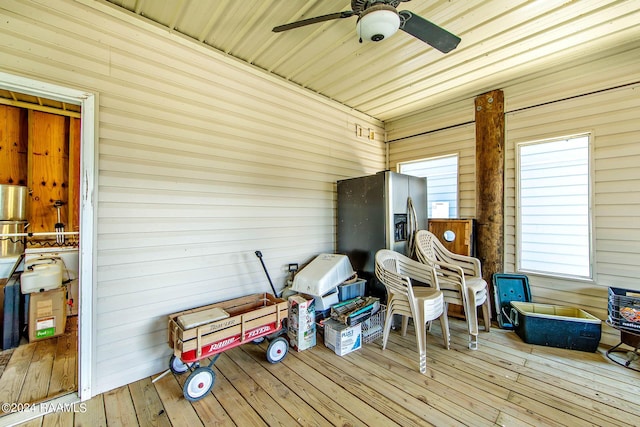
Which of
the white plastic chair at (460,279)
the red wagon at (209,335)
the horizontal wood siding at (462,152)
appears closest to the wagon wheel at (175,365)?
the red wagon at (209,335)

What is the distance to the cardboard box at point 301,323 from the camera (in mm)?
2654

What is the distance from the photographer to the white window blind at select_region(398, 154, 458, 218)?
392cm

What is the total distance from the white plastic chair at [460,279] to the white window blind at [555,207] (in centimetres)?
76

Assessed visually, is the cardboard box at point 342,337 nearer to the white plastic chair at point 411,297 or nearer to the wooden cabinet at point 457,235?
the white plastic chair at point 411,297

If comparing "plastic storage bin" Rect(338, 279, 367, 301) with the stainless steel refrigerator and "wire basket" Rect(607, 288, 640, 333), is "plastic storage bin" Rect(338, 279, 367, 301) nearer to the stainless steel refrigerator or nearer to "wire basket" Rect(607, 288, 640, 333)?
the stainless steel refrigerator

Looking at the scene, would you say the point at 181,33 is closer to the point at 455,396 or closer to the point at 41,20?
the point at 41,20

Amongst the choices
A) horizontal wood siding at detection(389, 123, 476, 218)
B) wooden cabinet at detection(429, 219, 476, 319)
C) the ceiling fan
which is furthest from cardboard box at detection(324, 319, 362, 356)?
the ceiling fan

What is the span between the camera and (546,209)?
3145 mm

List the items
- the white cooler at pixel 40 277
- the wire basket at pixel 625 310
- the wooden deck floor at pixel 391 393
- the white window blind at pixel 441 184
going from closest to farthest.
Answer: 1. the wooden deck floor at pixel 391 393
2. the wire basket at pixel 625 310
3. the white cooler at pixel 40 277
4. the white window blind at pixel 441 184

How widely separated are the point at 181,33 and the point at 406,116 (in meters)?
3.43

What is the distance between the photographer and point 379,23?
5.58 ft

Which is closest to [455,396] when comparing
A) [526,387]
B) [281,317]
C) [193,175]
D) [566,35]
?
[526,387]

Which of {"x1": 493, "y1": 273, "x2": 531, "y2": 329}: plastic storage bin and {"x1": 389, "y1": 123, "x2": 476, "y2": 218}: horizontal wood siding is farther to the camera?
{"x1": 389, "y1": 123, "x2": 476, "y2": 218}: horizontal wood siding

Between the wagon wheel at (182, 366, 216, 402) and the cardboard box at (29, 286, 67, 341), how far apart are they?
2.12m
